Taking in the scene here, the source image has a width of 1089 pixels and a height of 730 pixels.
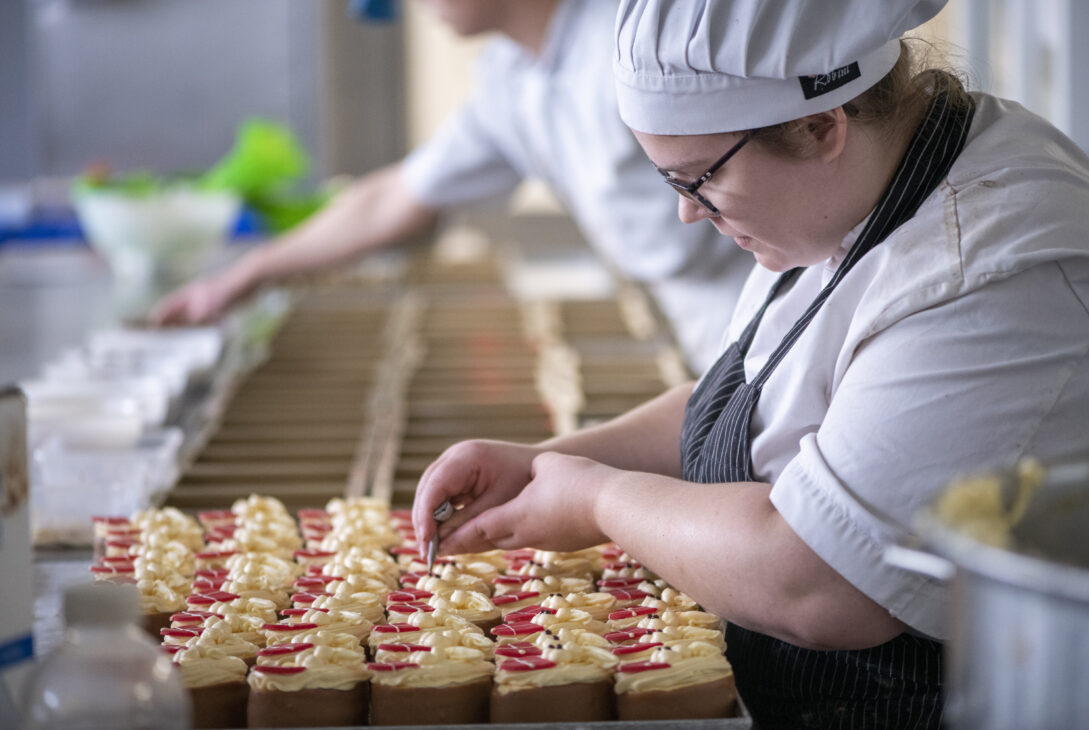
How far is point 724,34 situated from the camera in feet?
4.08

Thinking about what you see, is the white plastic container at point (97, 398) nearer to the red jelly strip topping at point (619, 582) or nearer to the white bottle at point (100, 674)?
the red jelly strip topping at point (619, 582)

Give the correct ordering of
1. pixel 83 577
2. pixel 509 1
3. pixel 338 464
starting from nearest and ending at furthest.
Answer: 1. pixel 83 577
2. pixel 338 464
3. pixel 509 1

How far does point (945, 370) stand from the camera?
1136 millimetres

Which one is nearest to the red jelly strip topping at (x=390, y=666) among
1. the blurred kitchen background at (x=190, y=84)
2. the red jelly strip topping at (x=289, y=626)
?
the red jelly strip topping at (x=289, y=626)

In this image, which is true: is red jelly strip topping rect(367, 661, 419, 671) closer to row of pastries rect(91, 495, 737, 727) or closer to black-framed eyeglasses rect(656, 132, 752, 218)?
row of pastries rect(91, 495, 737, 727)

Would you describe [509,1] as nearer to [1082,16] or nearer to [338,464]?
[338,464]

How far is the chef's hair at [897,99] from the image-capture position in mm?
1256

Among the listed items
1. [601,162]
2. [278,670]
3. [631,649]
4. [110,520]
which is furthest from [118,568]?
[601,162]

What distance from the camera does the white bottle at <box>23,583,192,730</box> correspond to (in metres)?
→ 0.86

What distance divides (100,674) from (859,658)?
768 mm

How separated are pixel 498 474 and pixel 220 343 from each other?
179 cm

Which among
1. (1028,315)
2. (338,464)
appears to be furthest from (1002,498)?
(338,464)

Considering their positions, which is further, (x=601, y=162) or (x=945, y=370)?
(x=601, y=162)

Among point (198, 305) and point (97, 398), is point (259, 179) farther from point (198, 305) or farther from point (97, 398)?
point (97, 398)
